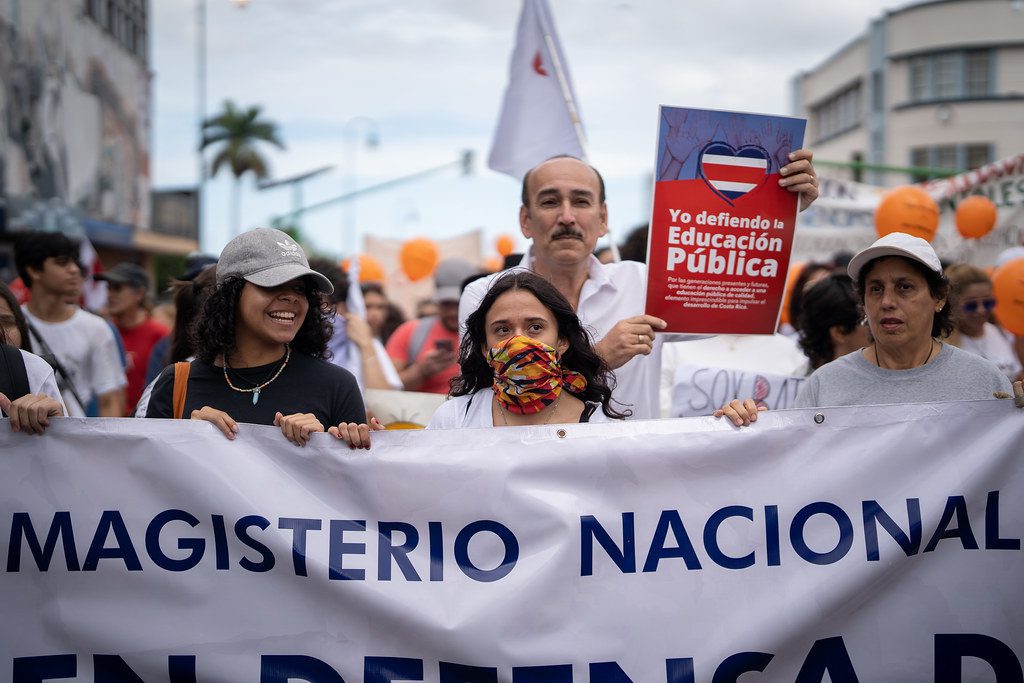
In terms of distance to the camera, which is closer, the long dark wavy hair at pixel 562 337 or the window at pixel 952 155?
the long dark wavy hair at pixel 562 337

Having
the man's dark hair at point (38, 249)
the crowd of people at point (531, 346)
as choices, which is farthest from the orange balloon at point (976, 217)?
the man's dark hair at point (38, 249)

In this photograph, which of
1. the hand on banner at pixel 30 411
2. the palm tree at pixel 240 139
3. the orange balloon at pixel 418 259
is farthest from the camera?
the palm tree at pixel 240 139

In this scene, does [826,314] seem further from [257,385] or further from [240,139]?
[240,139]

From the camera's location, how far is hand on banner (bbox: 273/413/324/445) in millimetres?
3000

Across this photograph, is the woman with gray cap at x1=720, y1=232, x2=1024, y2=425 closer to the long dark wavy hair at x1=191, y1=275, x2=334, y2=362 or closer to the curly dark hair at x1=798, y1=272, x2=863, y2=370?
the curly dark hair at x1=798, y1=272, x2=863, y2=370

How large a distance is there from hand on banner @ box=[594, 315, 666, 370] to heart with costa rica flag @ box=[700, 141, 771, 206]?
1.67 ft

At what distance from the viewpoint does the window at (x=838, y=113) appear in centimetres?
4162

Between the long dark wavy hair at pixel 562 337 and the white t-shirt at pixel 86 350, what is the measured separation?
11.6ft

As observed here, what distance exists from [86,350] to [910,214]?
210 inches

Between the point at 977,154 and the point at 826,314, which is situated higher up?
the point at 977,154

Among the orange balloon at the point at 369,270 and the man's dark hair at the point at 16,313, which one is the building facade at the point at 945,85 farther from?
the man's dark hair at the point at 16,313

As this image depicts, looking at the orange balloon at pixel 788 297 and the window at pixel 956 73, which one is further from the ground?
the window at pixel 956 73

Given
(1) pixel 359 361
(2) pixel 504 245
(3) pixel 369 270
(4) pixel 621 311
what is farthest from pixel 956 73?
(4) pixel 621 311

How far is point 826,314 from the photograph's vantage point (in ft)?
15.0
